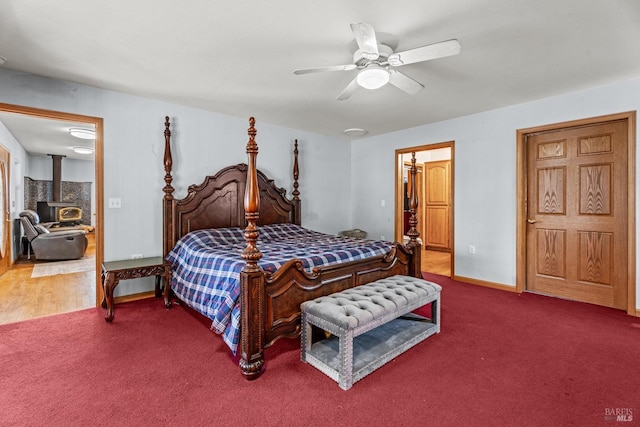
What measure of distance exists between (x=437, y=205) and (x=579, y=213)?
153 inches

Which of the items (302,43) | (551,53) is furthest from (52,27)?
(551,53)

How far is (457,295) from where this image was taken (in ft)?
12.5

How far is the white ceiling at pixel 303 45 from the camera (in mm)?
1992

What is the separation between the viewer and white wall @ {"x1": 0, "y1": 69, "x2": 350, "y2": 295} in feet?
10.3

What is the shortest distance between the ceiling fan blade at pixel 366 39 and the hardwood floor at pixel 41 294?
12.0ft

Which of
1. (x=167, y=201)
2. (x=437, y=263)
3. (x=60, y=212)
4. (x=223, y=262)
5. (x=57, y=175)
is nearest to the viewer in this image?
(x=223, y=262)

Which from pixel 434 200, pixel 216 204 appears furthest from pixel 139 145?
pixel 434 200

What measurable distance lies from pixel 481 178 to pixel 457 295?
1.58 metres

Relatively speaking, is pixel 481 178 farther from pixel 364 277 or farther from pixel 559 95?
pixel 364 277

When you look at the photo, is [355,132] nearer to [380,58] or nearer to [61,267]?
[380,58]

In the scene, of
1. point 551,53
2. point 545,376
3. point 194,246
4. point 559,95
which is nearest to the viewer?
point 545,376

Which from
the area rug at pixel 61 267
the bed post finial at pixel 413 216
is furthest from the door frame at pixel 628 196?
the area rug at pixel 61 267

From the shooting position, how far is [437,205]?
740 centimetres

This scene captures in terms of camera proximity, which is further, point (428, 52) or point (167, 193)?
point (167, 193)
